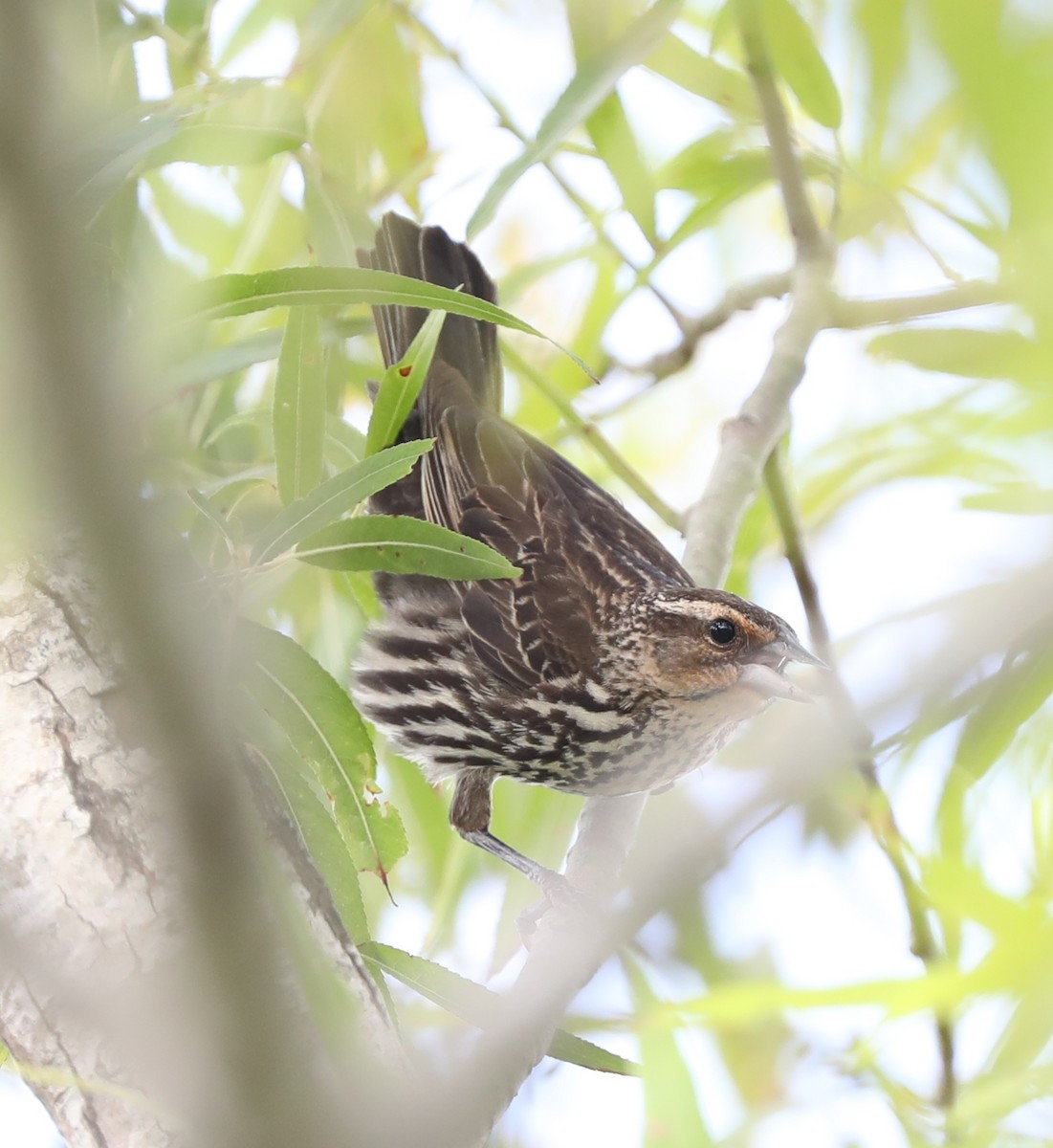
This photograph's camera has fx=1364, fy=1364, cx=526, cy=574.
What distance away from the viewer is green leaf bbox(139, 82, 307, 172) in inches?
82.7

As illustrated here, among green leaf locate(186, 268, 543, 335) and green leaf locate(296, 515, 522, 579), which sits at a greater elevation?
green leaf locate(186, 268, 543, 335)

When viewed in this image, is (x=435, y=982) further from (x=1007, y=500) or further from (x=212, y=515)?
(x=1007, y=500)

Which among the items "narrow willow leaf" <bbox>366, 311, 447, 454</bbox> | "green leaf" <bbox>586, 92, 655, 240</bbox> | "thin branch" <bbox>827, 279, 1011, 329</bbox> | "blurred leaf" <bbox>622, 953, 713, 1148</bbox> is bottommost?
"blurred leaf" <bbox>622, 953, 713, 1148</bbox>

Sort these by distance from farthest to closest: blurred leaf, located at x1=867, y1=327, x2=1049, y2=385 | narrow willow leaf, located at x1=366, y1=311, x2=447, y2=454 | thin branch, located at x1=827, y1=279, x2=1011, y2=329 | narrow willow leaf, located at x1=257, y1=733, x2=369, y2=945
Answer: thin branch, located at x1=827, y1=279, x2=1011, y2=329
narrow willow leaf, located at x1=366, y1=311, x2=447, y2=454
narrow willow leaf, located at x1=257, y1=733, x2=369, y2=945
blurred leaf, located at x1=867, y1=327, x2=1049, y2=385

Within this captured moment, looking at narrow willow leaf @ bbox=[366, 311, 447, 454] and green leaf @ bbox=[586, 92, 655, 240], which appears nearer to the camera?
narrow willow leaf @ bbox=[366, 311, 447, 454]

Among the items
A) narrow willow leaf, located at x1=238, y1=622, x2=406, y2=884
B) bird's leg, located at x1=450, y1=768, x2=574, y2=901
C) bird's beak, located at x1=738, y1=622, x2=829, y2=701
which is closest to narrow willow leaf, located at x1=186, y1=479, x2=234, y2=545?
narrow willow leaf, located at x1=238, y1=622, x2=406, y2=884

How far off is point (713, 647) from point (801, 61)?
108 centimetres

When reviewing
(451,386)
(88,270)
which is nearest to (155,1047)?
(88,270)

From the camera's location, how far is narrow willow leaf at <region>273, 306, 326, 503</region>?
199 cm

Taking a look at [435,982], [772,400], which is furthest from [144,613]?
[772,400]

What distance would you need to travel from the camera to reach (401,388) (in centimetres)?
206

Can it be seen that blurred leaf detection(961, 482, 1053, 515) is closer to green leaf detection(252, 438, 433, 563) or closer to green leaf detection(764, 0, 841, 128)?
green leaf detection(252, 438, 433, 563)

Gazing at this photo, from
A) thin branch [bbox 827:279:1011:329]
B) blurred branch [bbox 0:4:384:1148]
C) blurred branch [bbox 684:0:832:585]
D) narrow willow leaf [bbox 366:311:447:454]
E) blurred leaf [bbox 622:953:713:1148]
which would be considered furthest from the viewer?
blurred branch [bbox 684:0:832:585]

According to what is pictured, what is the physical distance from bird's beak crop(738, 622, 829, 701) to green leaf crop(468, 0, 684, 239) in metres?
0.98
